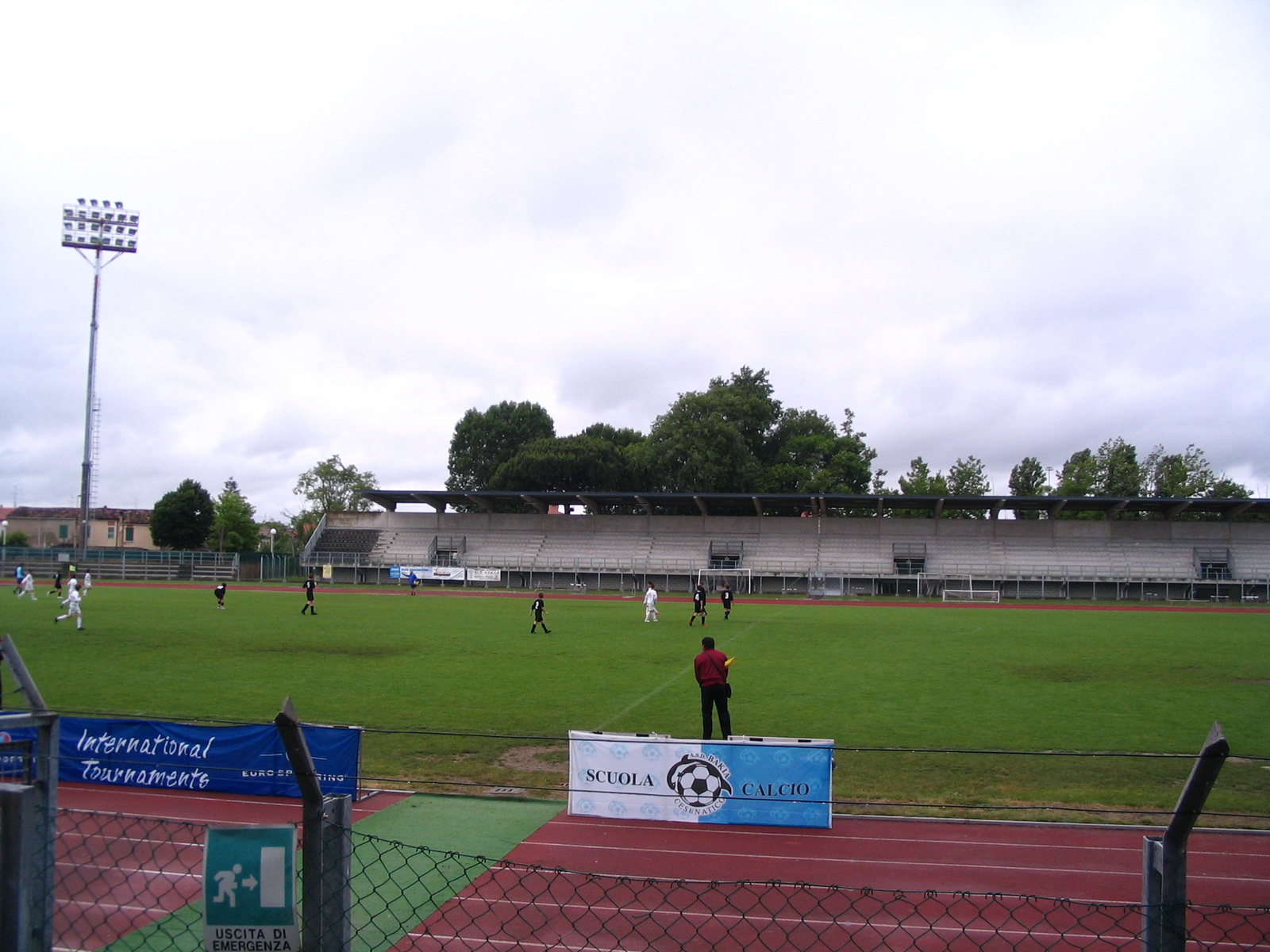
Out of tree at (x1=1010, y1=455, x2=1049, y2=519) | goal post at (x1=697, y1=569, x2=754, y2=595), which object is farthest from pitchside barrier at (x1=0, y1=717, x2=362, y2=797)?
tree at (x1=1010, y1=455, x2=1049, y2=519)

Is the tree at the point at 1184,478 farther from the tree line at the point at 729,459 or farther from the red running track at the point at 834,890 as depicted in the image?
the red running track at the point at 834,890

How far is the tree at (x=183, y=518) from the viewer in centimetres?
8100

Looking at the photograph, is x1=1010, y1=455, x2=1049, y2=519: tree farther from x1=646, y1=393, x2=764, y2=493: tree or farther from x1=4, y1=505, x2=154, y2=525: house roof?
x1=4, y1=505, x2=154, y2=525: house roof

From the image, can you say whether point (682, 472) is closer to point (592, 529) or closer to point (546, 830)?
point (592, 529)

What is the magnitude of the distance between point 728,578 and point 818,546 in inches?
318

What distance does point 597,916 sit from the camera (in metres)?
7.70

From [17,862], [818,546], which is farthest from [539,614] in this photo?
[818,546]

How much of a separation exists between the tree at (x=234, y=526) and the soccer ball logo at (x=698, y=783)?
7766 centimetres

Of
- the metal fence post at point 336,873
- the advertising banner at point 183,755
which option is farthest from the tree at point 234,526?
the metal fence post at point 336,873

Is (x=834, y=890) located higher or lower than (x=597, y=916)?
higher

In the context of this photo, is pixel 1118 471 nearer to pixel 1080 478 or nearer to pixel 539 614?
pixel 1080 478

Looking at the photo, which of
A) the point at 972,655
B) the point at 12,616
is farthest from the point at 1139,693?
the point at 12,616

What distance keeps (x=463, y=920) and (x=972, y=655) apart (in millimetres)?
21485

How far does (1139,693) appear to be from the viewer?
62.6 feet
